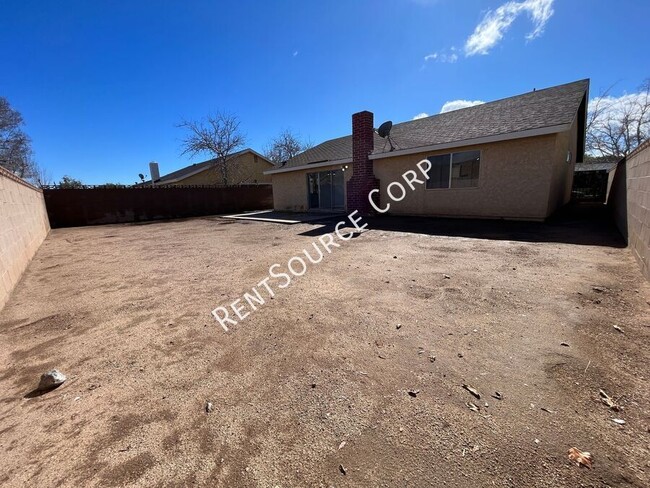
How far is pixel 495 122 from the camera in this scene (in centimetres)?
874

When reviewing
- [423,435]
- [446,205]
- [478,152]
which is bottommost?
[423,435]

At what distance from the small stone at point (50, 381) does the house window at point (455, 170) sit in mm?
9834

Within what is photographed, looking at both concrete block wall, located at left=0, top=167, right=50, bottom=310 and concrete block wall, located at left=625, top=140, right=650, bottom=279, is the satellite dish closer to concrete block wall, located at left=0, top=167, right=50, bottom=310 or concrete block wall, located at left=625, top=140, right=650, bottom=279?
concrete block wall, located at left=625, top=140, right=650, bottom=279

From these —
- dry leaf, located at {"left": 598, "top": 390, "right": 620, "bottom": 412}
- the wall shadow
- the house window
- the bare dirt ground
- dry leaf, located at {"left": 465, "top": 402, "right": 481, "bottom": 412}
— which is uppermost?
the house window

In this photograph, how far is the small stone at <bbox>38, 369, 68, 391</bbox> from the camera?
197 centimetres

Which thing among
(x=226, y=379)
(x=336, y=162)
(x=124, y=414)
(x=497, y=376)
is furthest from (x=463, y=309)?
(x=336, y=162)

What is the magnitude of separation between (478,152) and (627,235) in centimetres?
441

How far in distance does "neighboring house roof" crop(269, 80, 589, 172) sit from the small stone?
977cm

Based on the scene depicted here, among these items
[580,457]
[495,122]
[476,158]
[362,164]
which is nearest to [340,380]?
[580,457]

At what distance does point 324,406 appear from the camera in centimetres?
174

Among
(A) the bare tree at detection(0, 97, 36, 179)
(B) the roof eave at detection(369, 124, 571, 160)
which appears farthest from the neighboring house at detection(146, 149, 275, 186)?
(B) the roof eave at detection(369, 124, 571, 160)

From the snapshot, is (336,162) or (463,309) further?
(336,162)

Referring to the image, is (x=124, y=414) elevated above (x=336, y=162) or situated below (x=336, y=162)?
below

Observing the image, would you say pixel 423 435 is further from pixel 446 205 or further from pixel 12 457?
pixel 446 205
